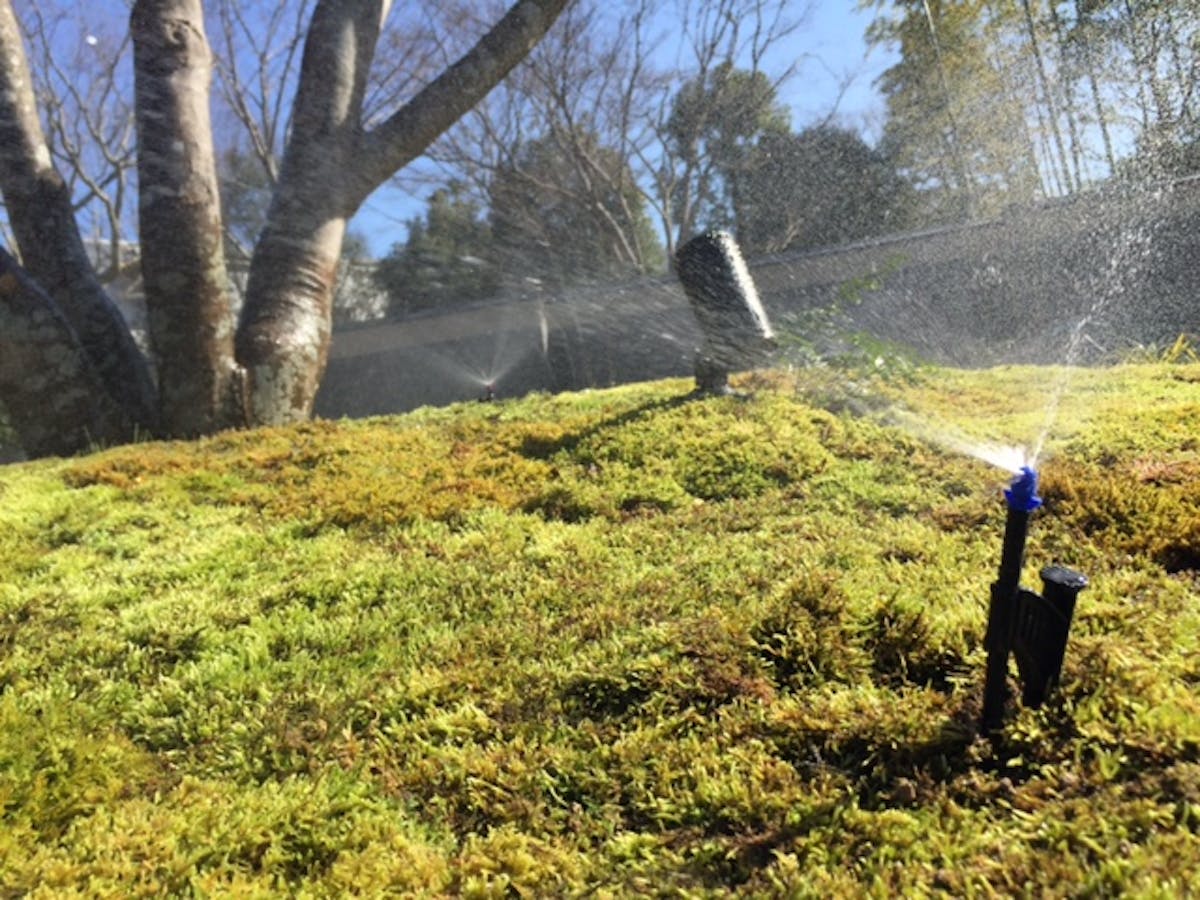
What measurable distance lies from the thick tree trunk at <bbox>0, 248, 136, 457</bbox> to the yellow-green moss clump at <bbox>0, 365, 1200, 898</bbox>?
1.89m

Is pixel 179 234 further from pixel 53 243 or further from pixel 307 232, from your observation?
pixel 53 243

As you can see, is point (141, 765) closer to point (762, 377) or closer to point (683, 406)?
point (683, 406)

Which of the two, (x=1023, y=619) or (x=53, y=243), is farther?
(x=53, y=243)

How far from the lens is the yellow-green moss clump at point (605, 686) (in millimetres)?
1342

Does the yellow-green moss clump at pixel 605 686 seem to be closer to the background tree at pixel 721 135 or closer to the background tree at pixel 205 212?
the background tree at pixel 205 212

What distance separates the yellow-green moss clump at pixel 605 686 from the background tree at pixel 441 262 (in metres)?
15.1

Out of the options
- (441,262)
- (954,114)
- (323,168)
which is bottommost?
(323,168)

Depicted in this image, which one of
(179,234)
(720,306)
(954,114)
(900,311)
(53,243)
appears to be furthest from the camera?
(954,114)

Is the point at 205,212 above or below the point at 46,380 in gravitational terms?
above

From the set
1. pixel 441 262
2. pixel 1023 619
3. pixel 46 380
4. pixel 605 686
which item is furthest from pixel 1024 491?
pixel 441 262

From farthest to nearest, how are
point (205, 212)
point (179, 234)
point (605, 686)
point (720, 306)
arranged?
1. point (205, 212)
2. point (179, 234)
3. point (720, 306)
4. point (605, 686)

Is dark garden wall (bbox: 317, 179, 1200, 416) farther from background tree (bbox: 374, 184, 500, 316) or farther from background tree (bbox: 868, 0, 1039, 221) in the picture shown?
background tree (bbox: 374, 184, 500, 316)

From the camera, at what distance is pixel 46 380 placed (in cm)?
507

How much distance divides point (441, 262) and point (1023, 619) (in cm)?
1849
